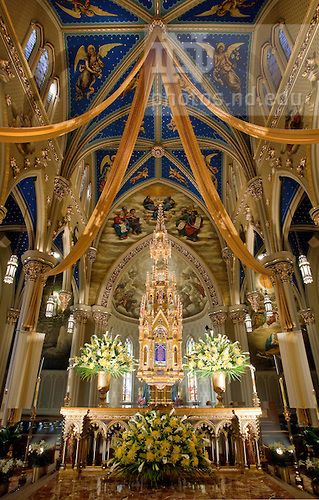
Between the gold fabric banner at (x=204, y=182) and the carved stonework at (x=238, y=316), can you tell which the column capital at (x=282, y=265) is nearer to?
the gold fabric banner at (x=204, y=182)

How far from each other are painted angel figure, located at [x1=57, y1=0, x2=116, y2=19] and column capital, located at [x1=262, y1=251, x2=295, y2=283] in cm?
1011

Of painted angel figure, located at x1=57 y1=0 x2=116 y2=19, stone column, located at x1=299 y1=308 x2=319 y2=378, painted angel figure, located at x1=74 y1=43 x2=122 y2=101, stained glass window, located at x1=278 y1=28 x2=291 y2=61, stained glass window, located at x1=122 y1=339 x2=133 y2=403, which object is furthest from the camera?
stained glass window, located at x1=122 y1=339 x2=133 y2=403

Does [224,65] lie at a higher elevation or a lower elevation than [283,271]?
higher

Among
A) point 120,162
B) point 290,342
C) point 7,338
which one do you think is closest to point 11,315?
point 7,338

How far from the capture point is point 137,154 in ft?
58.3

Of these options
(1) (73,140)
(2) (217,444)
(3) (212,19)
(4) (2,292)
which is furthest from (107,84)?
(2) (217,444)

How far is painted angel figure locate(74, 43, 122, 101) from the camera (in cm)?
1197

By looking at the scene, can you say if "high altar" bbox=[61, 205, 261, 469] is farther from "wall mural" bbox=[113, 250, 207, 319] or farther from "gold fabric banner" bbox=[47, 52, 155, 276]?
"wall mural" bbox=[113, 250, 207, 319]

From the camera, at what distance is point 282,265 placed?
1079 cm

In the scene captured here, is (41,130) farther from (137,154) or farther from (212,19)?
(137,154)

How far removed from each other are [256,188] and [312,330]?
8.23 metres

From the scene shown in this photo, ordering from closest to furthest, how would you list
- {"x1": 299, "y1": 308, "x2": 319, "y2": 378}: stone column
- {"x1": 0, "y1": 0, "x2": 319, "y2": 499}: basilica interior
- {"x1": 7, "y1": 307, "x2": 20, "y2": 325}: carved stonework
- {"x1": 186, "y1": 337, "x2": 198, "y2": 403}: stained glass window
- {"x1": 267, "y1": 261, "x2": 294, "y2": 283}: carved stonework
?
{"x1": 0, "y1": 0, "x2": 319, "y2": 499}: basilica interior → {"x1": 267, "y1": 261, "x2": 294, "y2": 283}: carved stonework → {"x1": 299, "y1": 308, "x2": 319, "y2": 378}: stone column → {"x1": 7, "y1": 307, "x2": 20, "y2": 325}: carved stonework → {"x1": 186, "y1": 337, "x2": 198, "y2": 403}: stained glass window

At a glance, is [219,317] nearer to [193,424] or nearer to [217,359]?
[217,359]

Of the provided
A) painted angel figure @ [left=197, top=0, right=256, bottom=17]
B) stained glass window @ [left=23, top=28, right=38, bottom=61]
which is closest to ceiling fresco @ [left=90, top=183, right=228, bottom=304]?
painted angel figure @ [left=197, top=0, right=256, bottom=17]
